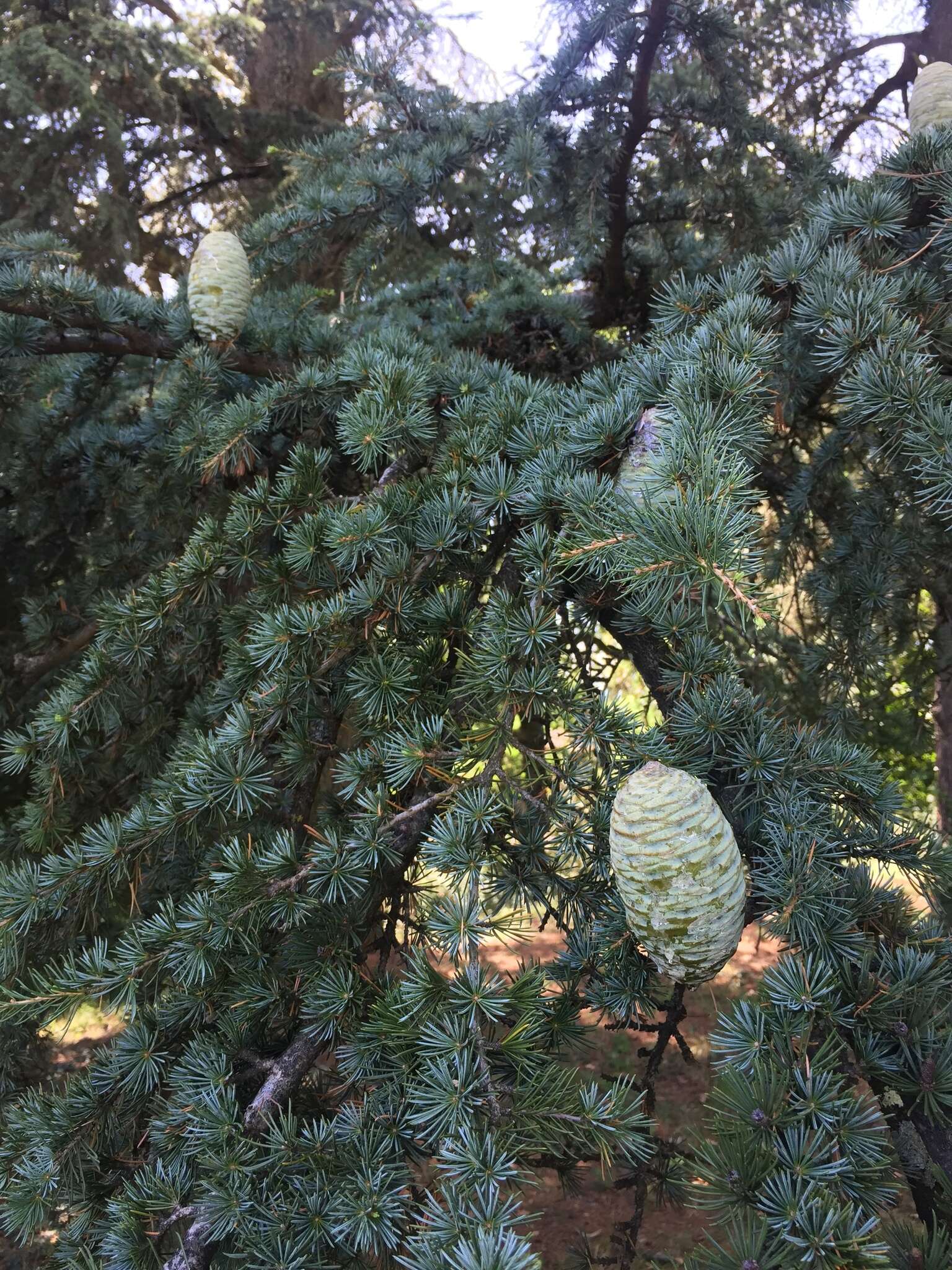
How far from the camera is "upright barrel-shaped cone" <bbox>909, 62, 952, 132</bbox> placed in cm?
158

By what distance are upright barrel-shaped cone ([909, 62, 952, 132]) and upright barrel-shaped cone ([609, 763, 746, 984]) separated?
1.47 m

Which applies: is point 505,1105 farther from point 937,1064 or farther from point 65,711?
point 65,711

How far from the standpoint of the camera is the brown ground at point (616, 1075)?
9.56ft

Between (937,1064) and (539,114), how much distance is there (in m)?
2.24

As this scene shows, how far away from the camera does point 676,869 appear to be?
834 millimetres

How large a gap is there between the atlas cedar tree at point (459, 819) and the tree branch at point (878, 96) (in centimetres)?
219

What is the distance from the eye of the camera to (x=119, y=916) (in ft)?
7.38

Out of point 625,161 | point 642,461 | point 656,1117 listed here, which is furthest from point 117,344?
point 656,1117

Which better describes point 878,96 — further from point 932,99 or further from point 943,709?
point 943,709

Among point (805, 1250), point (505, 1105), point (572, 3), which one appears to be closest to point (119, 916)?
point (505, 1105)

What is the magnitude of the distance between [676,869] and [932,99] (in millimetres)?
1648

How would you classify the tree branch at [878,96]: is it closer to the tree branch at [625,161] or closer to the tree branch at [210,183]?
the tree branch at [625,161]

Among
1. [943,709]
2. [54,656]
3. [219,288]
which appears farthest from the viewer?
[943,709]

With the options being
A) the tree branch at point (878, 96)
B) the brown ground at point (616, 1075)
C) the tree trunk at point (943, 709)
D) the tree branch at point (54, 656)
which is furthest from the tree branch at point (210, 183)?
the brown ground at point (616, 1075)
